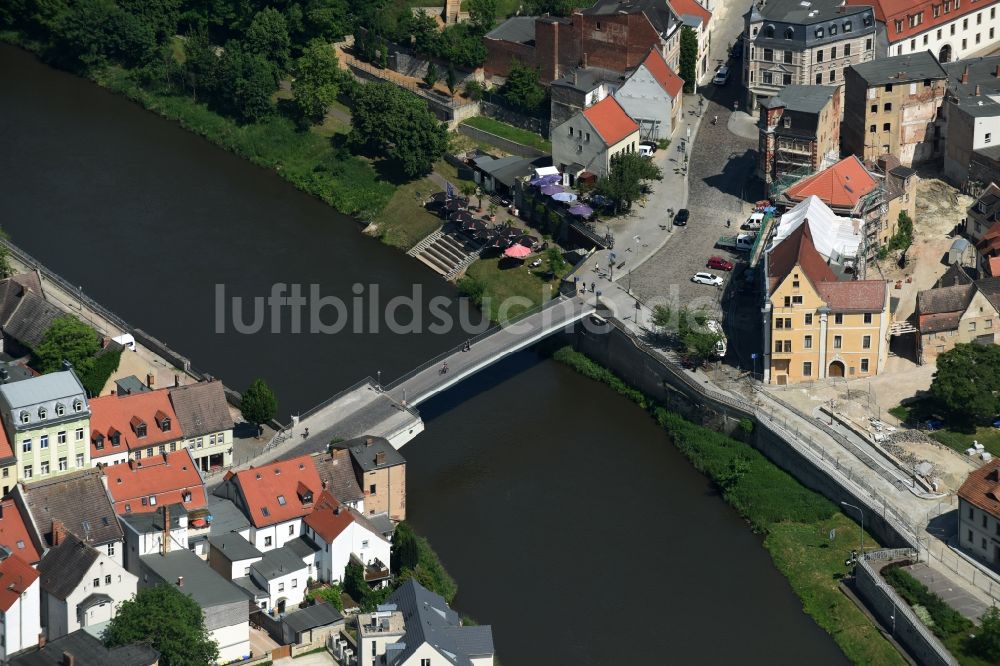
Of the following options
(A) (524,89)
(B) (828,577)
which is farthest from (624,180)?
(B) (828,577)

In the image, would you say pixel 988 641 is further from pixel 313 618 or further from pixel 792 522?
pixel 313 618

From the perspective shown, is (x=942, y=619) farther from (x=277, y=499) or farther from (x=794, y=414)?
(x=277, y=499)

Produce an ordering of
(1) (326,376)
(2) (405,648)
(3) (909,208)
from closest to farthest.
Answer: (2) (405,648) → (1) (326,376) → (3) (909,208)

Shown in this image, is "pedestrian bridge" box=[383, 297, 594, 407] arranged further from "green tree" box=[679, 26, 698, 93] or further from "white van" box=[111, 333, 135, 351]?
"green tree" box=[679, 26, 698, 93]

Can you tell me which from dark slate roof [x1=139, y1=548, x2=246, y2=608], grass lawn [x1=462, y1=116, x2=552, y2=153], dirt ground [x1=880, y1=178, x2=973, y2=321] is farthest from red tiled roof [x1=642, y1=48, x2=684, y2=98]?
dark slate roof [x1=139, y1=548, x2=246, y2=608]

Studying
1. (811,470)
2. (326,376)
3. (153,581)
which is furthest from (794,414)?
(153,581)

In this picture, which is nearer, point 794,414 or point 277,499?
point 277,499

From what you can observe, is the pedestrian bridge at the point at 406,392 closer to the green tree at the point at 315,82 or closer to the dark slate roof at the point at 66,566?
the dark slate roof at the point at 66,566
